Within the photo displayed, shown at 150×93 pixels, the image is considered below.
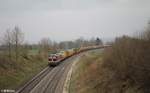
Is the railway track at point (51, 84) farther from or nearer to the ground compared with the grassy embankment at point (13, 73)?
nearer to the ground

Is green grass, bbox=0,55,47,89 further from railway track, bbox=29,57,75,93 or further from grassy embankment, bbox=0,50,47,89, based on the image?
railway track, bbox=29,57,75,93

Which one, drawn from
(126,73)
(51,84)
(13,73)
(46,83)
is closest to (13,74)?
(13,73)

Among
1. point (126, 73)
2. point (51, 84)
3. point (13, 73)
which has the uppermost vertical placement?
point (126, 73)

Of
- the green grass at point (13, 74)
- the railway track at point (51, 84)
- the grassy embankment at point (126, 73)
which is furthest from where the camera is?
the green grass at point (13, 74)

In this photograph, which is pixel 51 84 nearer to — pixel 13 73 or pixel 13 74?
pixel 13 74

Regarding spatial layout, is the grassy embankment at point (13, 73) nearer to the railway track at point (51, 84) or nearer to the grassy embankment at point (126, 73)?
the railway track at point (51, 84)

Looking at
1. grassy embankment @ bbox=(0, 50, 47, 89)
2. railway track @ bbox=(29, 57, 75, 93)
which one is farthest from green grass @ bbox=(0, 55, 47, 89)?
railway track @ bbox=(29, 57, 75, 93)

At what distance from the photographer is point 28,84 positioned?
31.5 meters

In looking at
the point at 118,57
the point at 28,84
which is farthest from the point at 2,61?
the point at 118,57

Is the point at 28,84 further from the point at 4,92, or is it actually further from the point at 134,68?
the point at 134,68

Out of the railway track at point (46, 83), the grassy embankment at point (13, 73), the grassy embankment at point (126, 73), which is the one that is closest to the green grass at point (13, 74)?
the grassy embankment at point (13, 73)

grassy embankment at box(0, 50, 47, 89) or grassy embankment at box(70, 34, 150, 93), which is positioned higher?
grassy embankment at box(70, 34, 150, 93)

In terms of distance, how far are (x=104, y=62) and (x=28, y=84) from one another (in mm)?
12627

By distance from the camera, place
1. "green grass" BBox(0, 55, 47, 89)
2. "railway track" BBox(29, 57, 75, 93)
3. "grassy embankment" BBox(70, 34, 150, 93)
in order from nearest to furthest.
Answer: "grassy embankment" BBox(70, 34, 150, 93) → "railway track" BBox(29, 57, 75, 93) → "green grass" BBox(0, 55, 47, 89)
